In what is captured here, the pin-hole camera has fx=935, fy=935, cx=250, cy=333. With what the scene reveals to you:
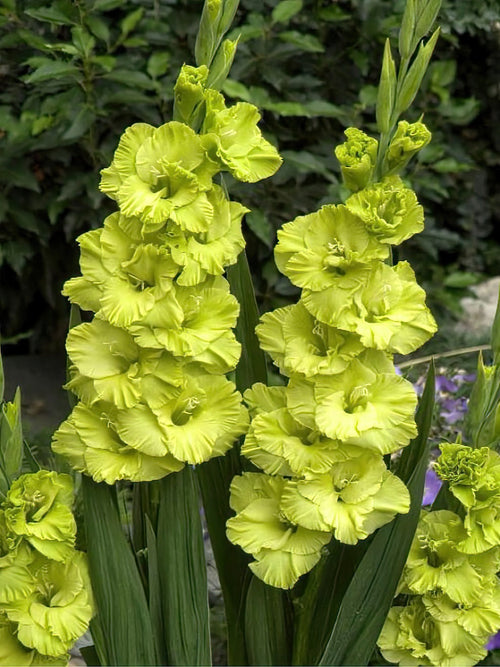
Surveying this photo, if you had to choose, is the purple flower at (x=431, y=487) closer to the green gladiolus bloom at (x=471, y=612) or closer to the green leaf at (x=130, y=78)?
the green gladiolus bloom at (x=471, y=612)

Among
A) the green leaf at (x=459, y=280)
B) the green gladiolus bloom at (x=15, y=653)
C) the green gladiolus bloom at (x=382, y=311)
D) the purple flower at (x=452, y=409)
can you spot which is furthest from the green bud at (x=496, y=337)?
the green leaf at (x=459, y=280)

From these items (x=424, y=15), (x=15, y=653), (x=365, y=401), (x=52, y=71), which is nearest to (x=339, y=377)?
(x=365, y=401)

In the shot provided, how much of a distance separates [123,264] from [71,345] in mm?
95

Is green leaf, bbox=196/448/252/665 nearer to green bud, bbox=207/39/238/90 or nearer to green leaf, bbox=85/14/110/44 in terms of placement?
green bud, bbox=207/39/238/90

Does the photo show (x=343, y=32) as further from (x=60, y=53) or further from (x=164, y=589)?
(x=164, y=589)

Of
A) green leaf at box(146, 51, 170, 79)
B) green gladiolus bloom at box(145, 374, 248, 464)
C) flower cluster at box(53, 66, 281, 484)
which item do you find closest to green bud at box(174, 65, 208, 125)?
flower cluster at box(53, 66, 281, 484)

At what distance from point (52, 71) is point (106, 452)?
111 centimetres

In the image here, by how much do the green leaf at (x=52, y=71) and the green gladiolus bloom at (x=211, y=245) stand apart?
40.4 inches

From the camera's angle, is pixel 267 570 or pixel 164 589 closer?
pixel 267 570

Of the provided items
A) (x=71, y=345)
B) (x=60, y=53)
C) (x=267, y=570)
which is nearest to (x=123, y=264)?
(x=71, y=345)

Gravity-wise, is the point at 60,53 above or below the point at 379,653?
above

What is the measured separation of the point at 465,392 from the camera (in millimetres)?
1644

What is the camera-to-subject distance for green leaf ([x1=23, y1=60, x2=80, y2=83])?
1.78 m

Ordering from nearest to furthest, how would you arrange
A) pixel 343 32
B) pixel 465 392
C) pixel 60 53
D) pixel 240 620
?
pixel 240 620, pixel 465 392, pixel 60 53, pixel 343 32
